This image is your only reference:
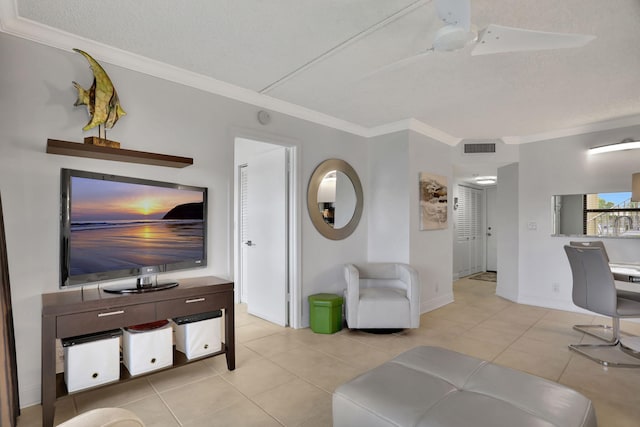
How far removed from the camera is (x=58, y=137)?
7.44ft

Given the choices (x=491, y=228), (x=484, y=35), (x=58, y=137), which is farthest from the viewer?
(x=491, y=228)

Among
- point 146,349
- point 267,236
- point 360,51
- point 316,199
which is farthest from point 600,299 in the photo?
point 146,349

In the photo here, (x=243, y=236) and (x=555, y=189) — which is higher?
(x=555, y=189)

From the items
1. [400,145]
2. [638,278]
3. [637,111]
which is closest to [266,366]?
[400,145]

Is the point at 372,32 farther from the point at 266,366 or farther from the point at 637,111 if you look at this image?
the point at 637,111

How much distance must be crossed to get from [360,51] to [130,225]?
213 centimetres

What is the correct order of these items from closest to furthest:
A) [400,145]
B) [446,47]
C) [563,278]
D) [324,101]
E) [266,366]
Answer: [446,47] → [266,366] → [324,101] → [400,145] → [563,278]

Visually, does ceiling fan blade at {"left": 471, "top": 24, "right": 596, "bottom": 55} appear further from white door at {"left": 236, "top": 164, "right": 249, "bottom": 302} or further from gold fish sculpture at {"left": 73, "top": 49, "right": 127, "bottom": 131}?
white door at {"left": 236, "top": 164, "right": 249, "bottom": 302}

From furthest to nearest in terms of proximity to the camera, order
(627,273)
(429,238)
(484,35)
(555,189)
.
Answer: (555,189)
(429,238)
(627,273)
(484,35)

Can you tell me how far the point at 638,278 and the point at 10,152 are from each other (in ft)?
15.9

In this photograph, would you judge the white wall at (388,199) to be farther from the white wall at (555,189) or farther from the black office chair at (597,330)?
the white wall at (555,189)

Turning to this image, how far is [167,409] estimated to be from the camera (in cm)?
216

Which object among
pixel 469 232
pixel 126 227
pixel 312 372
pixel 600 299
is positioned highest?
pixel 126 227

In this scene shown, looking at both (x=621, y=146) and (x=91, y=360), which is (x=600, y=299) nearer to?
(x=621, y=146)
